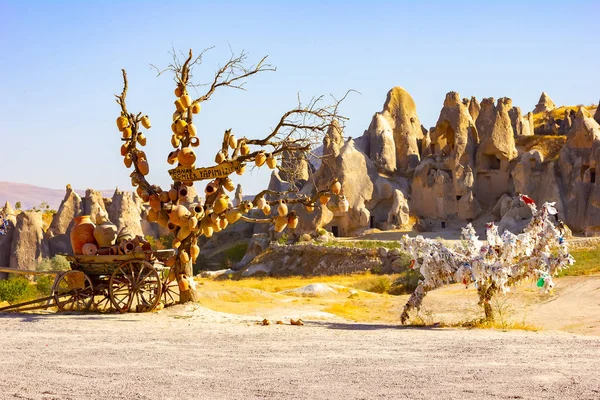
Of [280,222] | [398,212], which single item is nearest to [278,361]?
[280,222]

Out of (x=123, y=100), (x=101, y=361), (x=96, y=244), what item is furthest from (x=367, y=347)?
(x=123, y=100)

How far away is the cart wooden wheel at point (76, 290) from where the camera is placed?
16469 millimetres

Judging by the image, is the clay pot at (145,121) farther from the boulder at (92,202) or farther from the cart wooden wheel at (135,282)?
the boulder at (92,202)

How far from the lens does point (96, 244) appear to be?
16.6 metres

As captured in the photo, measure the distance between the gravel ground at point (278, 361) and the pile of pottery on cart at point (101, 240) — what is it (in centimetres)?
134

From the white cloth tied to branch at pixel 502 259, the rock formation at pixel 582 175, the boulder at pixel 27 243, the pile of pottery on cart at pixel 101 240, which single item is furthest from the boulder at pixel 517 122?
the pile of pottery on cart at pixel 101 240

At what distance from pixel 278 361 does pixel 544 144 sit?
40.5 metres

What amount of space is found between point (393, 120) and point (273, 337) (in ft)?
137

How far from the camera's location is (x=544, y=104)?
74.8m

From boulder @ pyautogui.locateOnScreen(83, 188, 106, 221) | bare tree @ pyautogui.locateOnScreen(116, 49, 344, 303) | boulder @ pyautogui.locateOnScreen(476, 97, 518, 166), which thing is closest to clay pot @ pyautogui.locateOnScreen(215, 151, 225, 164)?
bare tree @ pyautogui.locateOnScreen(116, 49, 344, 303)

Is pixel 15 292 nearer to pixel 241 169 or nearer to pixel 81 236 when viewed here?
pixel 81 236

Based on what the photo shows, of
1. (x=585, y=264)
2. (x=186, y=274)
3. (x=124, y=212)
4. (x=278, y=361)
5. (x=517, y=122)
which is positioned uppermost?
(x=517, y=122)

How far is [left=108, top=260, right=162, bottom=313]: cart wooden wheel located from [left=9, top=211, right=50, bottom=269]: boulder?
2545cm

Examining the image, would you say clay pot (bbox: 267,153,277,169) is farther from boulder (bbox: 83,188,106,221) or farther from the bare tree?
boulder (bbox: 83,188,106,221)
